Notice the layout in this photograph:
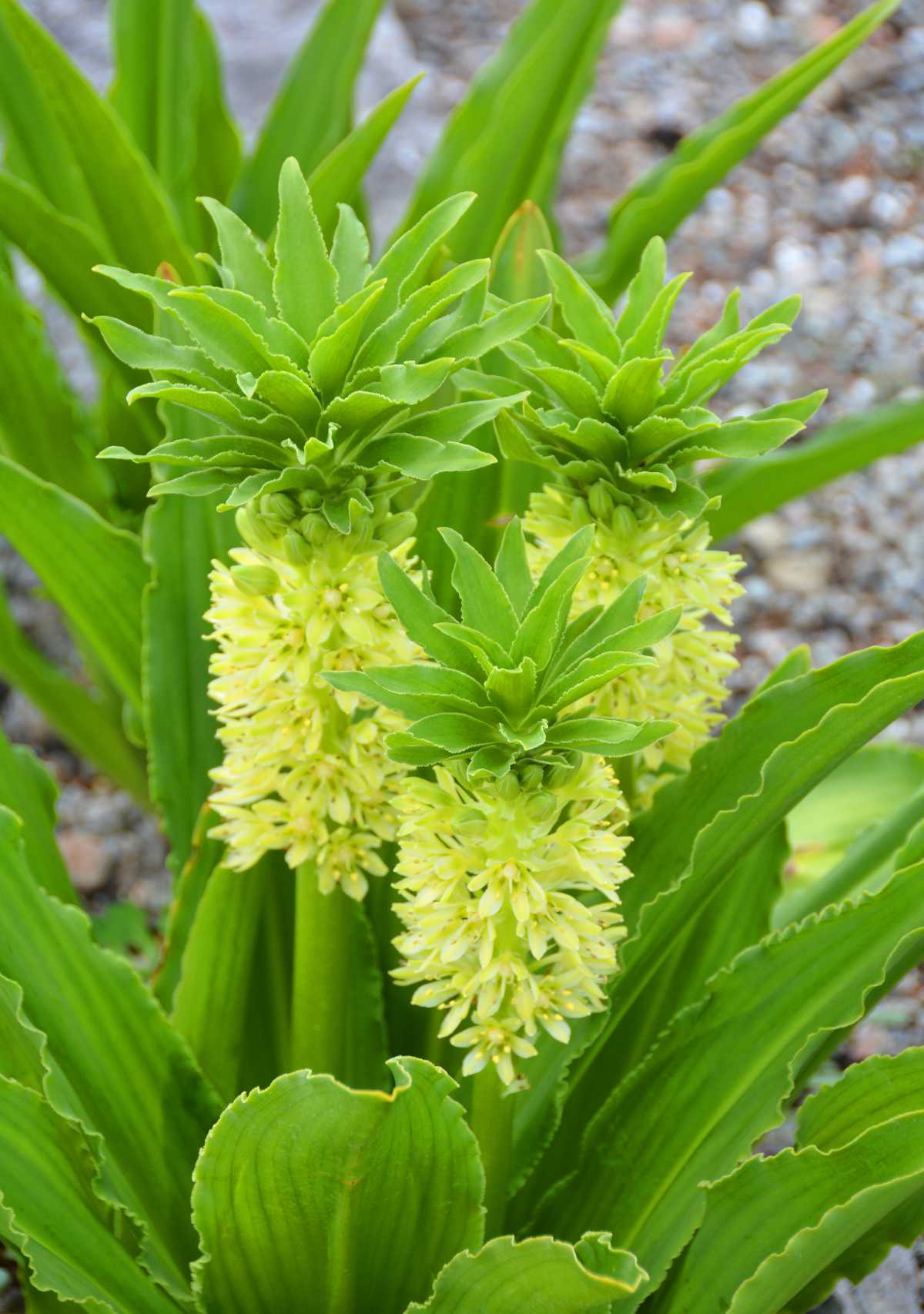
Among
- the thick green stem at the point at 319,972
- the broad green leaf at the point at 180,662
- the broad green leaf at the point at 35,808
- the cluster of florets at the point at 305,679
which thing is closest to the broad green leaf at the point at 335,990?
the thick green stem at the point at 319,972

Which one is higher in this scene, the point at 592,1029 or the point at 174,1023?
the point at 174,1023

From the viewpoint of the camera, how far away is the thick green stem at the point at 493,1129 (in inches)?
60.3

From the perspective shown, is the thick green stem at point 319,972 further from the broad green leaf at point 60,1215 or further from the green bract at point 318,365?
the green bract at point 318,365

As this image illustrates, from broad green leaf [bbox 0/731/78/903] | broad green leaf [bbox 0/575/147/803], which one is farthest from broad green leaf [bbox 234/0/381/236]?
broad green leaf [bbox 0/731/78/903]

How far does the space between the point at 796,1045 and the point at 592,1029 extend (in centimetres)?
25

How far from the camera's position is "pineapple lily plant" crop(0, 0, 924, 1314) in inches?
50.7

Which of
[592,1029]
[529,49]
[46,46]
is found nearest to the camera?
[592,1029]

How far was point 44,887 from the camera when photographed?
2012 mm

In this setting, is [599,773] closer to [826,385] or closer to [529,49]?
[529,49]

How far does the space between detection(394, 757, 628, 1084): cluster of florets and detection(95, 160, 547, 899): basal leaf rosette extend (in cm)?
11

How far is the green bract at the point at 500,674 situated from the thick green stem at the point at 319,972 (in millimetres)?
408

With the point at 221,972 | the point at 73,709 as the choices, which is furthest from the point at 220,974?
the point at 73,709

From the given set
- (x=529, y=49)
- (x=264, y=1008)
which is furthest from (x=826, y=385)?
(x=264, y=1008)

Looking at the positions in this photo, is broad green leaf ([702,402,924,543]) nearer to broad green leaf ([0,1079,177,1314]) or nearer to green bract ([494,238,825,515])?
green bract ([494,238,825,515])
